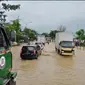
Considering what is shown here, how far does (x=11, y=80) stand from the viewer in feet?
30.3

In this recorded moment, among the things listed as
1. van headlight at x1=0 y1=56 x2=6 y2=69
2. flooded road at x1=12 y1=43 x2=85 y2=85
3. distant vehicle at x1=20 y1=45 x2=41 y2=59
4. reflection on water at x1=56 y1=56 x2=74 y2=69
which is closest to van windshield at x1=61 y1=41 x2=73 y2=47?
reflection on water at x1=56 y1=56 x2=74 y2=69

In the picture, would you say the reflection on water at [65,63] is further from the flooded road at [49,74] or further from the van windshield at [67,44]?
the van windshield at [67,44]

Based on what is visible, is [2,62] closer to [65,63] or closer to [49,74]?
[49,74]

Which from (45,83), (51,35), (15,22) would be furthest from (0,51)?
(51,35)

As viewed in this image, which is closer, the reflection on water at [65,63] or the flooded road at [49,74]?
the flooded road at [49,74]

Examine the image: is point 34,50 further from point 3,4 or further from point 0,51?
point 0,51

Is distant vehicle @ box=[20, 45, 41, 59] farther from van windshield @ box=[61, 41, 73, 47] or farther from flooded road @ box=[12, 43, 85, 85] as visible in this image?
van windshield @ box=[61, 41, 73, 47]

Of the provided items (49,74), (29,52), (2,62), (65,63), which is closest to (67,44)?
(29,52)

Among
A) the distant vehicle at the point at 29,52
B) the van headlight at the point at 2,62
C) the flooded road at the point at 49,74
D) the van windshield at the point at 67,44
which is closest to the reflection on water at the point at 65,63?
the flooded road at the point at 49,74

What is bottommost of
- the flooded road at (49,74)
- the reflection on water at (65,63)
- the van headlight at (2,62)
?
the reflection on water at (65,63)

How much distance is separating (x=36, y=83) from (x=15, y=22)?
270ft

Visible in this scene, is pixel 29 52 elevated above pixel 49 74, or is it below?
below

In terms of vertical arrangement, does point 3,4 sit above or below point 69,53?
above

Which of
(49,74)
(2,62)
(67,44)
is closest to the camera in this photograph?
Result: (2,62)
